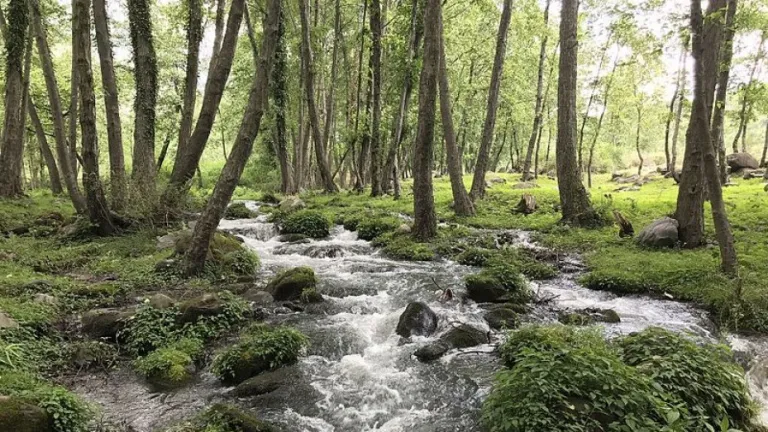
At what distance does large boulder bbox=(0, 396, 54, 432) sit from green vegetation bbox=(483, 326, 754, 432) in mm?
4495

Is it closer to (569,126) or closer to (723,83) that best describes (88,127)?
(569,126)

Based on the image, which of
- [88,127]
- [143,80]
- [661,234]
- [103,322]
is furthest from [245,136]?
[661,234]

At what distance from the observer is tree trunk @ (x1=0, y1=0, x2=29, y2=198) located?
18.2 m

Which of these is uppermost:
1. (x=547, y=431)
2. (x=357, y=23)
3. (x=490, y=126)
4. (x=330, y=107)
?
(x=357, y=23)

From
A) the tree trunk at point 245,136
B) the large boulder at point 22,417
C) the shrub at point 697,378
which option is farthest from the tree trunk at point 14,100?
the shrub at point 697,378

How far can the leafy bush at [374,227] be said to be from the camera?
52.3 feet

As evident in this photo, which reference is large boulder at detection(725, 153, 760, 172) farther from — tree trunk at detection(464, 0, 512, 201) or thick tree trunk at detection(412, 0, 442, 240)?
thick tree trunk at detection(412, 0, 442, 240)

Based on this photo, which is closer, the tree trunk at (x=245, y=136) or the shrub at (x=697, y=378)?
the shrub at (x=697, y=378)

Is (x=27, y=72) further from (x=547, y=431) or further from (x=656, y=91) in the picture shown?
(x=656, y=91)

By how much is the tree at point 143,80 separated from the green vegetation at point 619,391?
49.1 feet

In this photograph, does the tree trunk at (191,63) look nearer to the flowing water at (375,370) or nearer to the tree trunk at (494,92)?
the flowing water at (375,370)

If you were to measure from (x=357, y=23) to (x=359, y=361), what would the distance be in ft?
95.7

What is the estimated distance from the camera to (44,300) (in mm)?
8305

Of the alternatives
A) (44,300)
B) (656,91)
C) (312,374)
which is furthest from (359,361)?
Result: (656,91)
